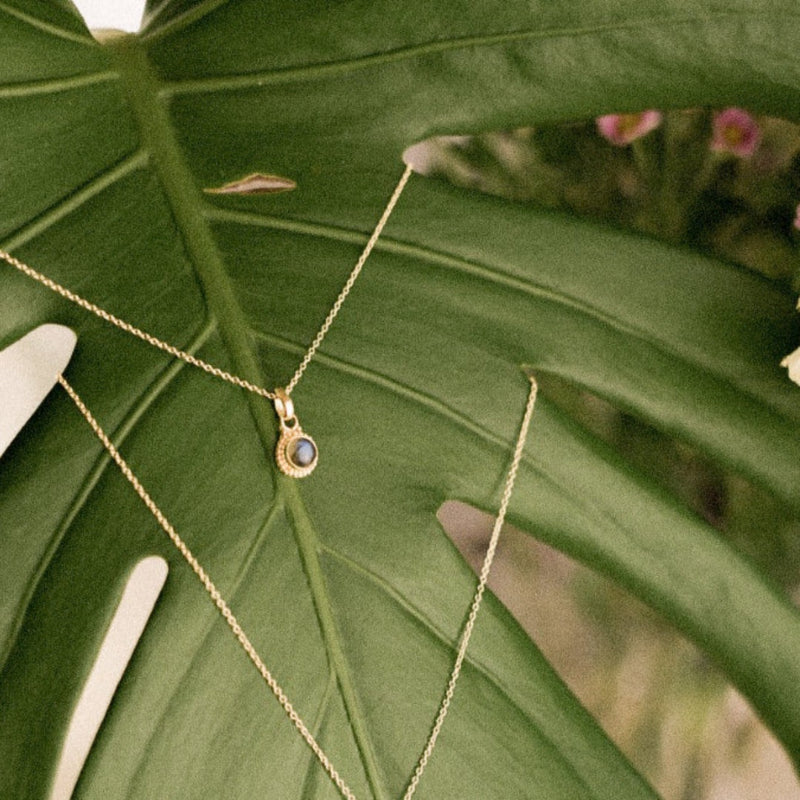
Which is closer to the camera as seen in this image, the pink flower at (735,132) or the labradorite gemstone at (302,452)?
the labradorite gemstone at (302,452)

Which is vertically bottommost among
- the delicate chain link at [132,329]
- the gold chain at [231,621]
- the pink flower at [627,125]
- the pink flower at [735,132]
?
the gold chain at [231,621]

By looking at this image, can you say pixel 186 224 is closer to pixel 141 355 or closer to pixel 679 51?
pixel 141 355

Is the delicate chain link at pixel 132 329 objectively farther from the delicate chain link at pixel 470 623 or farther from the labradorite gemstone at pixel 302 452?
the delicate chain link at pixel 470 623

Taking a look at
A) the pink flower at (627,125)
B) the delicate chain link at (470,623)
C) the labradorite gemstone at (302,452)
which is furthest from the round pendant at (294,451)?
the pink flower at (627,125)

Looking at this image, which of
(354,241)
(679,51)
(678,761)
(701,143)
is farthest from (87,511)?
(678,761)

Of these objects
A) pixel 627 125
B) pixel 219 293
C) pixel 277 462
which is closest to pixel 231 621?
pixel 277 462

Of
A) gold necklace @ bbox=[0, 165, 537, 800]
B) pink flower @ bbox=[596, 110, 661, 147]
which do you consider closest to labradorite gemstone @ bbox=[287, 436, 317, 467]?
gold necklace @ bbox=[0, 165, 537, 800]

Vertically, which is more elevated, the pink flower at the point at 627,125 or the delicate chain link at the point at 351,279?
the pink flower at the point at 627,125
